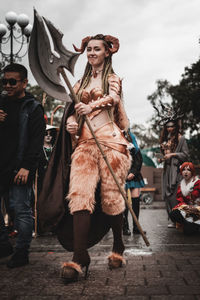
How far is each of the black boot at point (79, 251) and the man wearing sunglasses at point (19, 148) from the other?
2.58 ft

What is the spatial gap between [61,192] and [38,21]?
154 cm

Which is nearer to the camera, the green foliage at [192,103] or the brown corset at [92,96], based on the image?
the brown corset at [92,96]

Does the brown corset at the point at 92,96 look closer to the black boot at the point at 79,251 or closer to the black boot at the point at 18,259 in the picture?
the black boot at the point at 79,251

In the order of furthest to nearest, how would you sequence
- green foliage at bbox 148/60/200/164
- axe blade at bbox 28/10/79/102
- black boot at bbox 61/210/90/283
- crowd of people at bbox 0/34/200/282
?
green foliage at bbox 148/60/200/164, crowd of people at bbox 0/34/200/282, axe blade at bbox 28/10/79/102, black boot at bbox 61/210/90/283

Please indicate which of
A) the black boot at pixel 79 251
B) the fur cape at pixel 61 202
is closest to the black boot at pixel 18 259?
the fur cape at pixel 61 202

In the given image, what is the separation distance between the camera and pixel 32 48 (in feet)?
12.5

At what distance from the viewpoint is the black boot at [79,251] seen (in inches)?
139

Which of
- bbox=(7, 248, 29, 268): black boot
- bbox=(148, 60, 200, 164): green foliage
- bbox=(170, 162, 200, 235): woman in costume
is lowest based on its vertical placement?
bbox=(7, 248, 29, 268): black boot

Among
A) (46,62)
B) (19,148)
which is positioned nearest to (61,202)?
(19,148)

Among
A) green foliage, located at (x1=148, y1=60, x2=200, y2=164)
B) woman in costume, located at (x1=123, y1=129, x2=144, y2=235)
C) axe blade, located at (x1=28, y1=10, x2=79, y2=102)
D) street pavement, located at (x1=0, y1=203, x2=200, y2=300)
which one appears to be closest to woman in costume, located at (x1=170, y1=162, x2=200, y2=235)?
woman in costume, located at (x1=123, y1=129, x2=144, y2=235)

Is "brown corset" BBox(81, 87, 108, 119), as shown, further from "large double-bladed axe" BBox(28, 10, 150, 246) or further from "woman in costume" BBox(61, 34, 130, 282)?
"large double-bladed axe" BBox(28, 10, 150, 246)

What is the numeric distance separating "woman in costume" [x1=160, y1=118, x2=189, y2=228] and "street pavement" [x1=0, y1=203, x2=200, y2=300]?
2850 mm

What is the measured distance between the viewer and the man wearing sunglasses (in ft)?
14.4

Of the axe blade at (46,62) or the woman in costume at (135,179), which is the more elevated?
the axe blade at (46,62)
